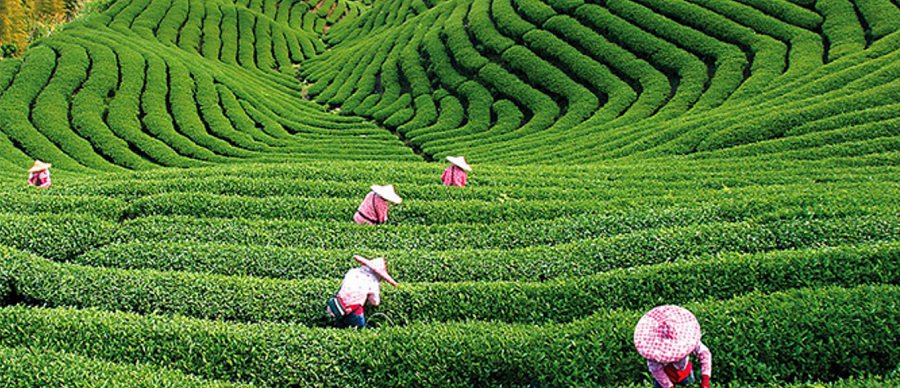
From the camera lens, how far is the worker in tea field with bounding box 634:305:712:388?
17.9 ft

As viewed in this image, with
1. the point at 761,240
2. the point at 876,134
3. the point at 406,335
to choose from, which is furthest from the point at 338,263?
the point at 876,134

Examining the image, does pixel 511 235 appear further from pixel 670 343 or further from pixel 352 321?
pixel 670 343

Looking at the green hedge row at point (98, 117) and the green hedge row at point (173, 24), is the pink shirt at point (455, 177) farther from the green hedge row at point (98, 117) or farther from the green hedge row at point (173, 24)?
the green hedge row at point (173, 24)

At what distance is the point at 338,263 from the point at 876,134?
17802mm

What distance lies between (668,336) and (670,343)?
72mm

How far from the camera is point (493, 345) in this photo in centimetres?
758

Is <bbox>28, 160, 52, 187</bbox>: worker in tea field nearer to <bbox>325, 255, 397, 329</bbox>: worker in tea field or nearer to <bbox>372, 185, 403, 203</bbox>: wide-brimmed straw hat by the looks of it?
<bbox>372, 185, 403, 203</bbox>: wide-brimmed straw hat

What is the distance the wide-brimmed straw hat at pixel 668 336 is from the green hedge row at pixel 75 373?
533cm

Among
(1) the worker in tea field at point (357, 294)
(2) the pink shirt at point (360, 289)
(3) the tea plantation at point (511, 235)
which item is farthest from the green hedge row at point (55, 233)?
(2) the pink shirt at point (360, 289)

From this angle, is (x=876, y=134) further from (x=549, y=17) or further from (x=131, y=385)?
(x=549, y=17)

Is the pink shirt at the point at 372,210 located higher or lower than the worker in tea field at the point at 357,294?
higher

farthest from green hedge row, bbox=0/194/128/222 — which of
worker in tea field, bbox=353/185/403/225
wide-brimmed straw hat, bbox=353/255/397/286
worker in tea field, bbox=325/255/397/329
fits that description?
wide-brimmed straw hat, bbox=353/255/397/286

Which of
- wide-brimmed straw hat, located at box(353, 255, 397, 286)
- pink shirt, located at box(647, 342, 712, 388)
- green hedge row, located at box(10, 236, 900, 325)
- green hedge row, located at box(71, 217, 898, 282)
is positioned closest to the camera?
pink shirt, located at box(647, 342, 712, 388)

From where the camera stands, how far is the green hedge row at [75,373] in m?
6.83
